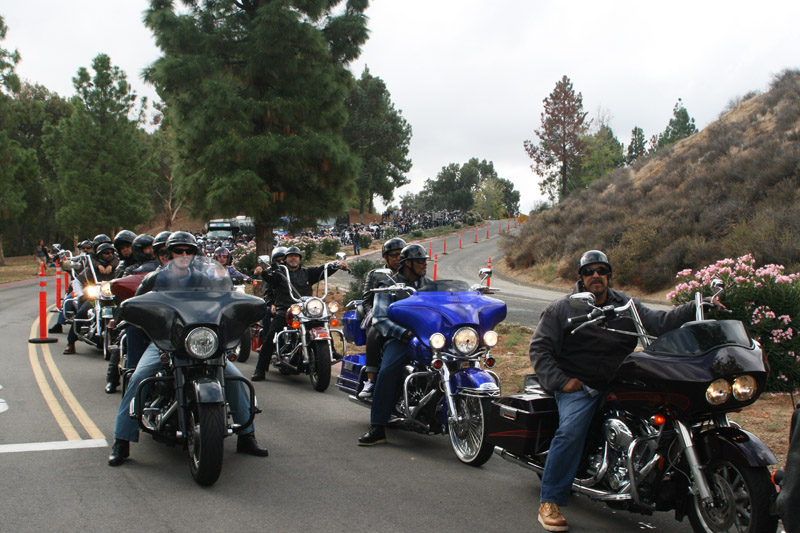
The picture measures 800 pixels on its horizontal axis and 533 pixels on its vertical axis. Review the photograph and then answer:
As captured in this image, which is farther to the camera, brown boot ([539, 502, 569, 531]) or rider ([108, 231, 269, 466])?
rider ([108, 231, 269, 466])

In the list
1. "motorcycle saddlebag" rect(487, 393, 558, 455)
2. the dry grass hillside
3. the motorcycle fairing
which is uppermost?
the dry grass hillside

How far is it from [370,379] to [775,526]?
432cm

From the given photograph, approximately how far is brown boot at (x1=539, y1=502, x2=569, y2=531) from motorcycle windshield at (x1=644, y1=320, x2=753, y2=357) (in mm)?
1285

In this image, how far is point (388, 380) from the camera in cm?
686

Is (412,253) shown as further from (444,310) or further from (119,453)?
(119,453)

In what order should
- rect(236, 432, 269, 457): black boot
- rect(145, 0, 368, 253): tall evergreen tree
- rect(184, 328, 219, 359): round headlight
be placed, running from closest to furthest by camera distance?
1. rect(184, 328, 219, 359): round headlight
2. rect(236, 432, 269, 457): black boot
3. rect(145, 0, 368, 253): tall evergreen tree

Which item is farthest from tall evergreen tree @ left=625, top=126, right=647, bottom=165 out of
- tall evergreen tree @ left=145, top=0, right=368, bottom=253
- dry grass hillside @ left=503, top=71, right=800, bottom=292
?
tall evergreen tree @ left=145, top=0, right=368, bottom=253

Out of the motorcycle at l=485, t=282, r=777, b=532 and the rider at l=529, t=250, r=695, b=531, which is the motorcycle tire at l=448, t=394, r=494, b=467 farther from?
the motorcycle at l=485, t=282, r=777, b=532

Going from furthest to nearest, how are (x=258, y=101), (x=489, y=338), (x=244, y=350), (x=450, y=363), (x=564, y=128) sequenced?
(x=564, y=128)
(x=258, y=101)
(x=244, y=350)
(x=450, y=363)
(x=489, y=338)

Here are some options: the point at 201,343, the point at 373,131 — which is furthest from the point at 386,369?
the point at 373,131

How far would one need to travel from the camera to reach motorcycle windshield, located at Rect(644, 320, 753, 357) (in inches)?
159

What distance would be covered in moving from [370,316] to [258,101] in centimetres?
1226

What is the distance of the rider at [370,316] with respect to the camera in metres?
7.39

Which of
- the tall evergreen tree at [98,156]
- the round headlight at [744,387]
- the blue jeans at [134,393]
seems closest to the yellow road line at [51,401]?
the blue jeans at [134,393]
